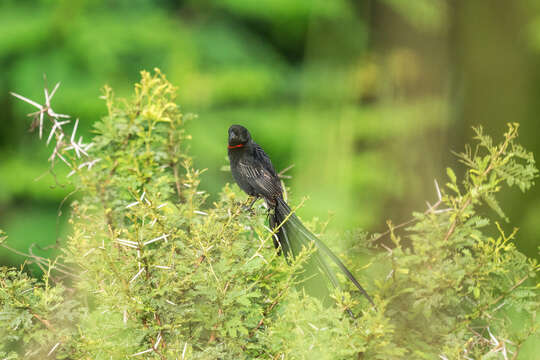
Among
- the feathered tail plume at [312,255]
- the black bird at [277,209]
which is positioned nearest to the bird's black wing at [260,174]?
the black bird at [277,209]

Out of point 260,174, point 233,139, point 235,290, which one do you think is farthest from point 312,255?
point 233,139

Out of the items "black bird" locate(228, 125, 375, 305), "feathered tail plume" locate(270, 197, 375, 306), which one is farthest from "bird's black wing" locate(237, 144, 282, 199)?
"feathered tail plume" locate(270, 197, 375, 306)

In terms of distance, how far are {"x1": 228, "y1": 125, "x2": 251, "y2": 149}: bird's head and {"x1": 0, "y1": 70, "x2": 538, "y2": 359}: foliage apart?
10.1 inches

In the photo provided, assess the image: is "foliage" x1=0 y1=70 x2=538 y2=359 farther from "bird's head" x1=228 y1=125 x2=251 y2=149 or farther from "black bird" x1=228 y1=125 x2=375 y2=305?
"bird's head" x1=228 y1=125 x2=251 y2=149

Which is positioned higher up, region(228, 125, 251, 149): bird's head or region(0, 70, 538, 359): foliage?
region(228, 125, 251, 149): bird's head

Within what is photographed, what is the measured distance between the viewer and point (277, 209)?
1.25m

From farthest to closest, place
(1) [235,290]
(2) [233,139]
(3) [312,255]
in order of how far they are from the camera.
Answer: (2) [233,139] < (3) [312,255] < (1) [235,290]

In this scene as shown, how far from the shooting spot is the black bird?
1.02 meters

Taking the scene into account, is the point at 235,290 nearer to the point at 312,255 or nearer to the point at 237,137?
the point at 312,255

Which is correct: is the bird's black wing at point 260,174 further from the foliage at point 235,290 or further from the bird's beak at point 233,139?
the foliage at point 235,290

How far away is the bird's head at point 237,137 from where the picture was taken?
136cm

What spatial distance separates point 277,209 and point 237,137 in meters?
0.21

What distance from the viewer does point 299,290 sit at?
3.51 ft

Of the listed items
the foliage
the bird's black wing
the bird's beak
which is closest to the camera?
the foliage
